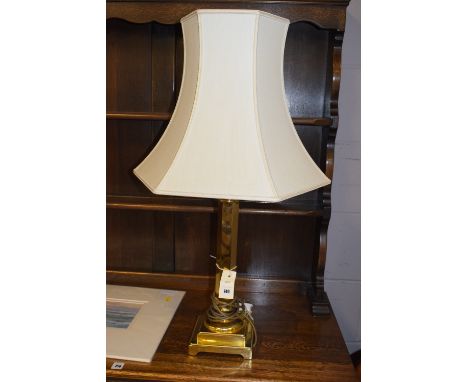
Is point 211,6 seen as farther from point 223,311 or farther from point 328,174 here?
point 223,311

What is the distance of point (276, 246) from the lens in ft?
4.95

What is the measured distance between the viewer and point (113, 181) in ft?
4.94

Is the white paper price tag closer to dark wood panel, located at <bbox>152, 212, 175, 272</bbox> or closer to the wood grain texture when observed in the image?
the wood grain texture

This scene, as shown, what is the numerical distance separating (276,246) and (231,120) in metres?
0.72

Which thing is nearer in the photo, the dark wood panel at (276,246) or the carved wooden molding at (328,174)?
the carved wooden molding at (328,174)

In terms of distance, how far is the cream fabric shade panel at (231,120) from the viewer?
87 cm

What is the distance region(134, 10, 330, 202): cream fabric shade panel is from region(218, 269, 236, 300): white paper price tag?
28 centimetres

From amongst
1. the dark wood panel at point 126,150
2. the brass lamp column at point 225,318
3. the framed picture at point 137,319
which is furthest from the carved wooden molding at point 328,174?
the dark wood panel at point 126,150

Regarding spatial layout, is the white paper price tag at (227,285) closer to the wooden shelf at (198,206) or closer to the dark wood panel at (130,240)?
the wooden shelf at (198,206)

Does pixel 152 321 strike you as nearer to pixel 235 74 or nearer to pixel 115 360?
pixel 115 360

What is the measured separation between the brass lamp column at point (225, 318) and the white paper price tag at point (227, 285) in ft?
0.07

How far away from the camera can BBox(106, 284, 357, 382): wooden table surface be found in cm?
103

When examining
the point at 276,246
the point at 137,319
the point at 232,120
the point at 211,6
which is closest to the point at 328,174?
the point at 276,246

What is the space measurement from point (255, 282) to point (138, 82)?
0.78m
